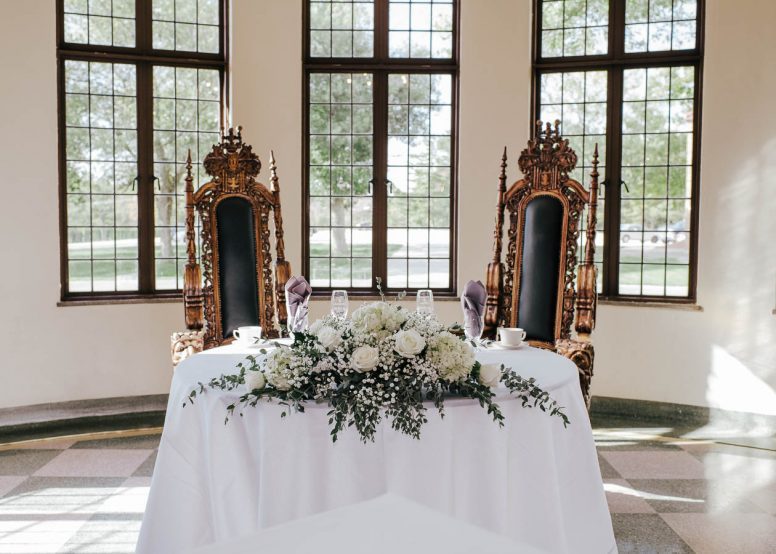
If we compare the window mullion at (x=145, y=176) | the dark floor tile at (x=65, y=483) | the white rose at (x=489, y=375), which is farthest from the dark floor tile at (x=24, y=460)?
the white rose at (x=489, y=375)

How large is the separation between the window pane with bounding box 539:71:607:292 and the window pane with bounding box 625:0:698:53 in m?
0.33

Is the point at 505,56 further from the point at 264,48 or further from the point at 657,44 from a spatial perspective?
the point at 264,48

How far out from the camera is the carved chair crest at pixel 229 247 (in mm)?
4129

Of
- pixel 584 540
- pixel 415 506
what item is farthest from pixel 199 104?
pixel 415 506

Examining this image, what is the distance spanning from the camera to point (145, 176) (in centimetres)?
556

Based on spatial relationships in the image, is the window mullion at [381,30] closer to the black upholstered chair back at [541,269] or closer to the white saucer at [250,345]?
the black upholstered chair back at [541,269]

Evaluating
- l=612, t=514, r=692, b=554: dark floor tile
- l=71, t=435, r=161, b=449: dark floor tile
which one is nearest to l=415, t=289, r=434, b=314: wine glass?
l=612, t=514, r=692, b=554: dark floor tile

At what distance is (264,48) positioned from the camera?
5.57 meters

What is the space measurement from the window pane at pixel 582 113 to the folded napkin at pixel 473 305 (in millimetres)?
2649

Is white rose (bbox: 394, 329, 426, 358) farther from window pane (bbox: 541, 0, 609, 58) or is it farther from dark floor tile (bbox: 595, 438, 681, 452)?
window pane (bbox: 541, 0, 609, 58)

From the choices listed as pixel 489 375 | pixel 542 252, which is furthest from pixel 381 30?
pixel 489 375

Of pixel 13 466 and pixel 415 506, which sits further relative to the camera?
pixel 13 466

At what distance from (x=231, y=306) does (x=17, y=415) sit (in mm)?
1982

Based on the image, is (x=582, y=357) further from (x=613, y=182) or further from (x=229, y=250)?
(x=613, y=182)
